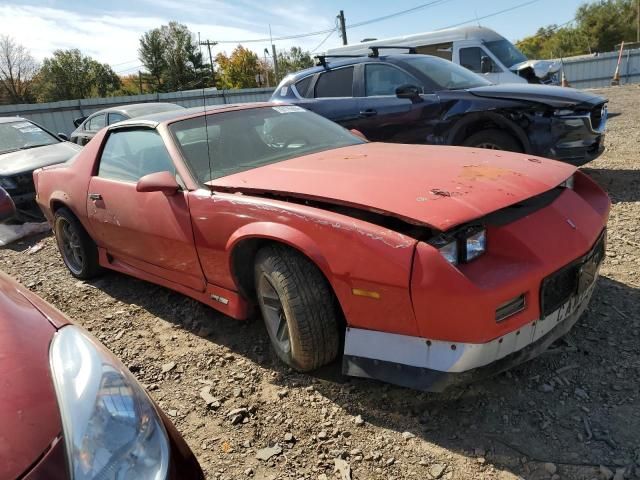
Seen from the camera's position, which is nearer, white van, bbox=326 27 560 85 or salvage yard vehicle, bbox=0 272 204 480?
salvage yard vehicle, bbox=0 272 204 480

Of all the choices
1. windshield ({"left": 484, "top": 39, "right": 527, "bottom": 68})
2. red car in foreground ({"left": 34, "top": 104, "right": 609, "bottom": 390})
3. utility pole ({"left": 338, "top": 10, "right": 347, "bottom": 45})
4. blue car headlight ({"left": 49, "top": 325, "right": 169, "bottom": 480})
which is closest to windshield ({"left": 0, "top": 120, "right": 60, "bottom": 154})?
red car in foreground ({"left": 34, "top": 104, "right": 609, "bottom": 390})

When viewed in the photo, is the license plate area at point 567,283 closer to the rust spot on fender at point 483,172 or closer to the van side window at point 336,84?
the rust spot on fender at point 483,172

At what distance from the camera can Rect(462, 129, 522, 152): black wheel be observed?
512 cm

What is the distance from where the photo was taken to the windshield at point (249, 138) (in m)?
3.04

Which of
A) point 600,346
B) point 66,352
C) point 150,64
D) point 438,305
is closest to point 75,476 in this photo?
point 66,352

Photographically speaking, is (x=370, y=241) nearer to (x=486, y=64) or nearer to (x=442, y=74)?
(x=442, y=74)

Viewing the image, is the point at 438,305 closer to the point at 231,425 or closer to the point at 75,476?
the point at 231,425

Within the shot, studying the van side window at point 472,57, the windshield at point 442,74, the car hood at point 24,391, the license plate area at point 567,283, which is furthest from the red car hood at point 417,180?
the van side window at point 472,57

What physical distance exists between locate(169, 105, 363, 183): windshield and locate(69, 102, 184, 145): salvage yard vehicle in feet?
16.8

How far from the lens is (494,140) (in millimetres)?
5211

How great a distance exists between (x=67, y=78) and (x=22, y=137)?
165 ft

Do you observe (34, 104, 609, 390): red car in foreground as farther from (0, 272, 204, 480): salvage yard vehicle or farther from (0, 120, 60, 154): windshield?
(0, 120, 60, 154): windshield

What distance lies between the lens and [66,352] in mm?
1324

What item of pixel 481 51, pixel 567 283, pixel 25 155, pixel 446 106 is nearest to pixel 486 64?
pixel 481 51
